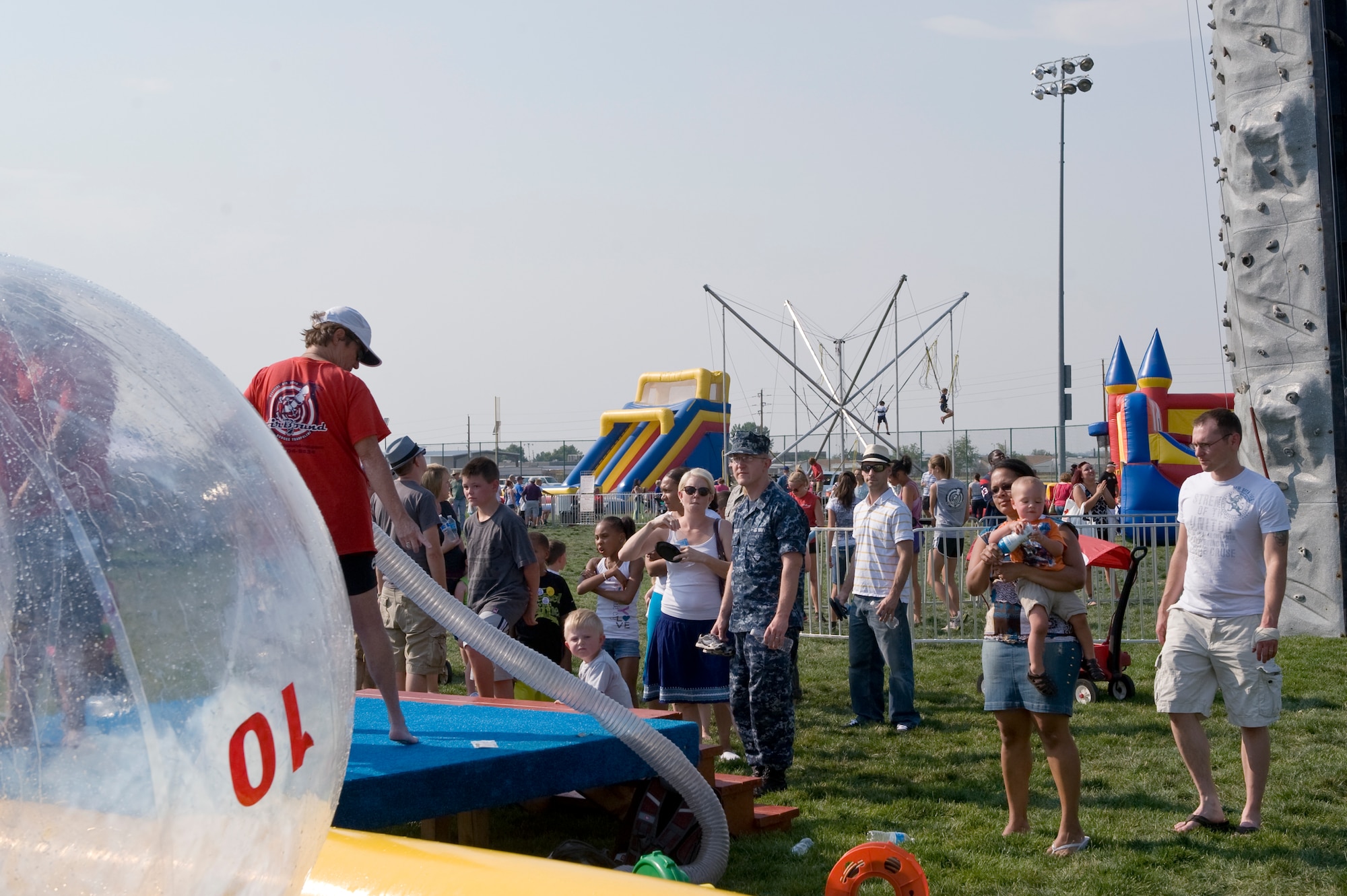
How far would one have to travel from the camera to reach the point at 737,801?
593 centimetres

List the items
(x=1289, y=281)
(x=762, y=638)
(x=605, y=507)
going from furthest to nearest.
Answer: (x=605, y=507), (x=1289, y=281), (x=762, y=638)

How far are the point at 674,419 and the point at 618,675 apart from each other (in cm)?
3320

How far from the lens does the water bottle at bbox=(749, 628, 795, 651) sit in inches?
261

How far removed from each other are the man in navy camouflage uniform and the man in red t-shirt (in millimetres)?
2385

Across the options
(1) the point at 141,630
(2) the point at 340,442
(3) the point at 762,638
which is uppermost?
(2) the point at 340,442

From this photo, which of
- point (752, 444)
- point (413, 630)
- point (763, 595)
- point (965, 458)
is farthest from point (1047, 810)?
point (965, 458)

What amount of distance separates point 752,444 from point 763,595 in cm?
85

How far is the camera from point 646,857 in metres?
3.96

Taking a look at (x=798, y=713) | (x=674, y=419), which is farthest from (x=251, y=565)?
(x=674, y=419)

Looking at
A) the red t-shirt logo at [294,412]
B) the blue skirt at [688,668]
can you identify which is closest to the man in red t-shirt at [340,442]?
the red t-shirt logo at [294,412]

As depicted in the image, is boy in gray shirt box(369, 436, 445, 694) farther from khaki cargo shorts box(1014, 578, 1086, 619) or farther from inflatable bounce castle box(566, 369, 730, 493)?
inflatable bounce castle box(566, 369, 730, 493)

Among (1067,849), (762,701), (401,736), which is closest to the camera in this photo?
(401,736)

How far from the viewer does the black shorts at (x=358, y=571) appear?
188 inches

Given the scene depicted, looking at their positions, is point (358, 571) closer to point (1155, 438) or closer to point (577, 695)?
point (577, 695)
